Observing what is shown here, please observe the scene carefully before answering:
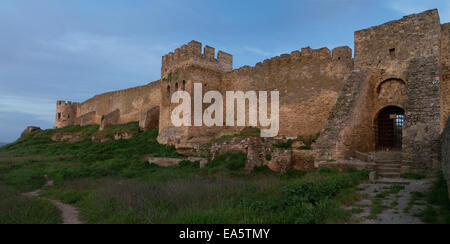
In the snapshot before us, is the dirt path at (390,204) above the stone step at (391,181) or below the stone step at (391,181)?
below

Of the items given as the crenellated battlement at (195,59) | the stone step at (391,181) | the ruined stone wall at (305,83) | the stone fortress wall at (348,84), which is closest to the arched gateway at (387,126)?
the stone fortress wall at (348,84)

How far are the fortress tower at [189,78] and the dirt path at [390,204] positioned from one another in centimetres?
1026

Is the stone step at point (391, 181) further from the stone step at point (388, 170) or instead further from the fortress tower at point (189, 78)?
the fortress tower at point (189, 78)

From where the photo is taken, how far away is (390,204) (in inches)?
197

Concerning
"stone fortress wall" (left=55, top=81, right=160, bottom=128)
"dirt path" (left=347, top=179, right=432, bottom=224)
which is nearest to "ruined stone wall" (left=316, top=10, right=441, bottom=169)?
"dirt path" (left=347, top=179, right=432, bottom=224)

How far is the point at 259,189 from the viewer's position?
282 inches

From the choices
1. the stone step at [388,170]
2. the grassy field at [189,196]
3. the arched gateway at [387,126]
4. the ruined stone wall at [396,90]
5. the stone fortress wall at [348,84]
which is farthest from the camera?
the arched gateway at [387,126]

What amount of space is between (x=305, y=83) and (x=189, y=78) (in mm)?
6728

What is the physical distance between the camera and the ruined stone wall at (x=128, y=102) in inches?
982

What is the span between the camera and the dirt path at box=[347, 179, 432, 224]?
422cm

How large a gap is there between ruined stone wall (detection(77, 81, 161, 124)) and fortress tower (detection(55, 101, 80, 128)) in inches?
168

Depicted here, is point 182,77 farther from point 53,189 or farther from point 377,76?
point 377,76

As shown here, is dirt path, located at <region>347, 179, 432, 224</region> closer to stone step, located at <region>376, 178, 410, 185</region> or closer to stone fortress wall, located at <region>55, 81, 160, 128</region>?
stone step, located at <region>376, 178, 410, 185</region>
